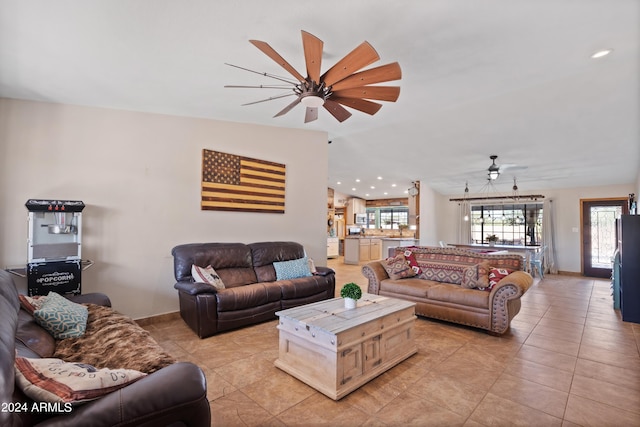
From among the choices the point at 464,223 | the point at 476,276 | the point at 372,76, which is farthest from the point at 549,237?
the point at 372,76

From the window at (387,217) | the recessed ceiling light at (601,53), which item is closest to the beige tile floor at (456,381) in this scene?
the recessed ceiling light at (601,53)

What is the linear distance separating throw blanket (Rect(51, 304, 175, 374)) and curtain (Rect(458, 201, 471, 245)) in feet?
30.9

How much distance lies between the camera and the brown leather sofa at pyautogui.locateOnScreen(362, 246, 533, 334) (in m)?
3.41

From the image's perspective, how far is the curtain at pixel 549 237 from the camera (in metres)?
8.02

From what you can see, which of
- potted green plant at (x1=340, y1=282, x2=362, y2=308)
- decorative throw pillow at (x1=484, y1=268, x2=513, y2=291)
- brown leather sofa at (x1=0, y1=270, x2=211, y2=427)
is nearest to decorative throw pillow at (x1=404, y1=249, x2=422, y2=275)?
decorative throw pillow at (x1=484, y1=268, x2=513, y2=291)

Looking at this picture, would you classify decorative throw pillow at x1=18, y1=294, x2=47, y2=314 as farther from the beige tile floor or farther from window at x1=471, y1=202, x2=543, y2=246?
window at x1=471, y1=202, x2=543, y2=246

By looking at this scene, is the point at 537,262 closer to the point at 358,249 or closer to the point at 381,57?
the point at 358,249

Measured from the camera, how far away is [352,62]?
2102 millimetres

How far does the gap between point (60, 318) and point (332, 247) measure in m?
9.24

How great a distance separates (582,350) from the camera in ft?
10.1

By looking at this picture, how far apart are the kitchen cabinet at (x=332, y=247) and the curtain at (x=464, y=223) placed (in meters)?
4.18

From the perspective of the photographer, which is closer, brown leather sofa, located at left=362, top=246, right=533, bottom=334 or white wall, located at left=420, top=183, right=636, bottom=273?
brown leather sofa, located at left=362, top=246, right=533, bottom=334

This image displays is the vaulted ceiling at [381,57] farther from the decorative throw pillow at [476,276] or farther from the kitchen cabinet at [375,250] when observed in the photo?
the kitchen cabinet at [375,250]

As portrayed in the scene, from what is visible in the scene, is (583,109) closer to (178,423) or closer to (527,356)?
(527,356)
